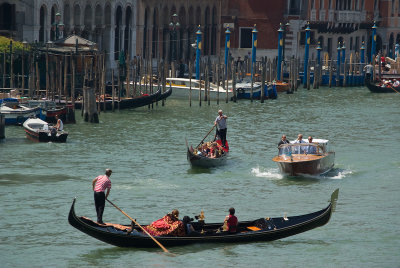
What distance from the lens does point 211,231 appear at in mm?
17688

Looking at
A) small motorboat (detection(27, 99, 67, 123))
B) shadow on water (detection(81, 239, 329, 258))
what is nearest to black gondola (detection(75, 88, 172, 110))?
small motorboat (detection(27, 99, 67, 123))

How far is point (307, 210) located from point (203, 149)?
5316mm

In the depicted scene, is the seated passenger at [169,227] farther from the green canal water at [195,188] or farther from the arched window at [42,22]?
the arched window at [42,22]

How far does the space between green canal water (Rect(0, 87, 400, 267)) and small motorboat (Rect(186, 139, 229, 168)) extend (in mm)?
256

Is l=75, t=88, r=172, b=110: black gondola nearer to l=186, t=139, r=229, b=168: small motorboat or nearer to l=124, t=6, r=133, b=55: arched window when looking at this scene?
l=124, t=6, r=133, b=55: arched window

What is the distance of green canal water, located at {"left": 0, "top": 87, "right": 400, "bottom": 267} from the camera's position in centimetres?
1762

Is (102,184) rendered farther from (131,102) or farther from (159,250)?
(131,102)

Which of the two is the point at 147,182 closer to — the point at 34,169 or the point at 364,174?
the point at 34,169

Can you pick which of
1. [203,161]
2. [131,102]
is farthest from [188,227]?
[131,102]

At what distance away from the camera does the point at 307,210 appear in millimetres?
20875

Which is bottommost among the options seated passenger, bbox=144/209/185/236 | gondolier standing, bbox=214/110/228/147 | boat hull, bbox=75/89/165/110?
seated passenger, bbox=144/209/185/236

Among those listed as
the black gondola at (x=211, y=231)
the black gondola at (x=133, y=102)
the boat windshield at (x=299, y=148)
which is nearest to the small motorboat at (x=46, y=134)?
the black gondola at (x=133, y=102)

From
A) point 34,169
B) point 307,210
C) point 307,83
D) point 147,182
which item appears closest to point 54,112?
point 34,169

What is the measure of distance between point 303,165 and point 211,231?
21.2 feet
